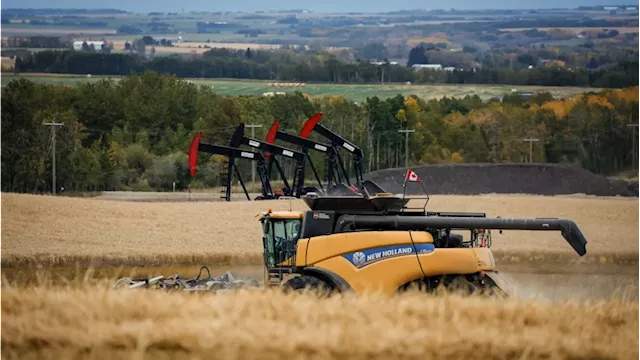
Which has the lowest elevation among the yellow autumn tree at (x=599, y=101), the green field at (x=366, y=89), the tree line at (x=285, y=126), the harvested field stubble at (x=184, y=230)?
the green field at (x=366, y=89)

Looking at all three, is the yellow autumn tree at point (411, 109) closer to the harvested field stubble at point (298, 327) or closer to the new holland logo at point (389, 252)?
the new holland logo at point (389, 252)

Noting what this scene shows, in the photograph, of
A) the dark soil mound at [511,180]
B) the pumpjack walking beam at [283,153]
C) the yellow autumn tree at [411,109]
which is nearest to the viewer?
the pumpjack walking beam at [283,153]

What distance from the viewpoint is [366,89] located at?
186 m

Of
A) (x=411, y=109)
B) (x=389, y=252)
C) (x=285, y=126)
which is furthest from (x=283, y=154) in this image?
(x=411, y=109)

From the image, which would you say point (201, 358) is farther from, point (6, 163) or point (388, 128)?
point (388, 128)

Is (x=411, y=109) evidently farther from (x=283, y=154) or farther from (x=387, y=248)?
(x=387, y=248)

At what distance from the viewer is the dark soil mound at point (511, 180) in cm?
7169

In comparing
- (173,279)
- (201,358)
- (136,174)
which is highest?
(201,358)

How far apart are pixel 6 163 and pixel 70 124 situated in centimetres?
1084

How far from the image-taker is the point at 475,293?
764 inches

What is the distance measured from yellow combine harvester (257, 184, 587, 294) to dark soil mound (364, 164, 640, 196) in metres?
49.1

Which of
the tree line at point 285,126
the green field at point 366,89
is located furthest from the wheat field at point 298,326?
the green field at point 366,89

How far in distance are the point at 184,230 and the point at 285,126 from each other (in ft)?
212

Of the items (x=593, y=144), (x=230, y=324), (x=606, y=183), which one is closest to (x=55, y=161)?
(x=606, y=183)
